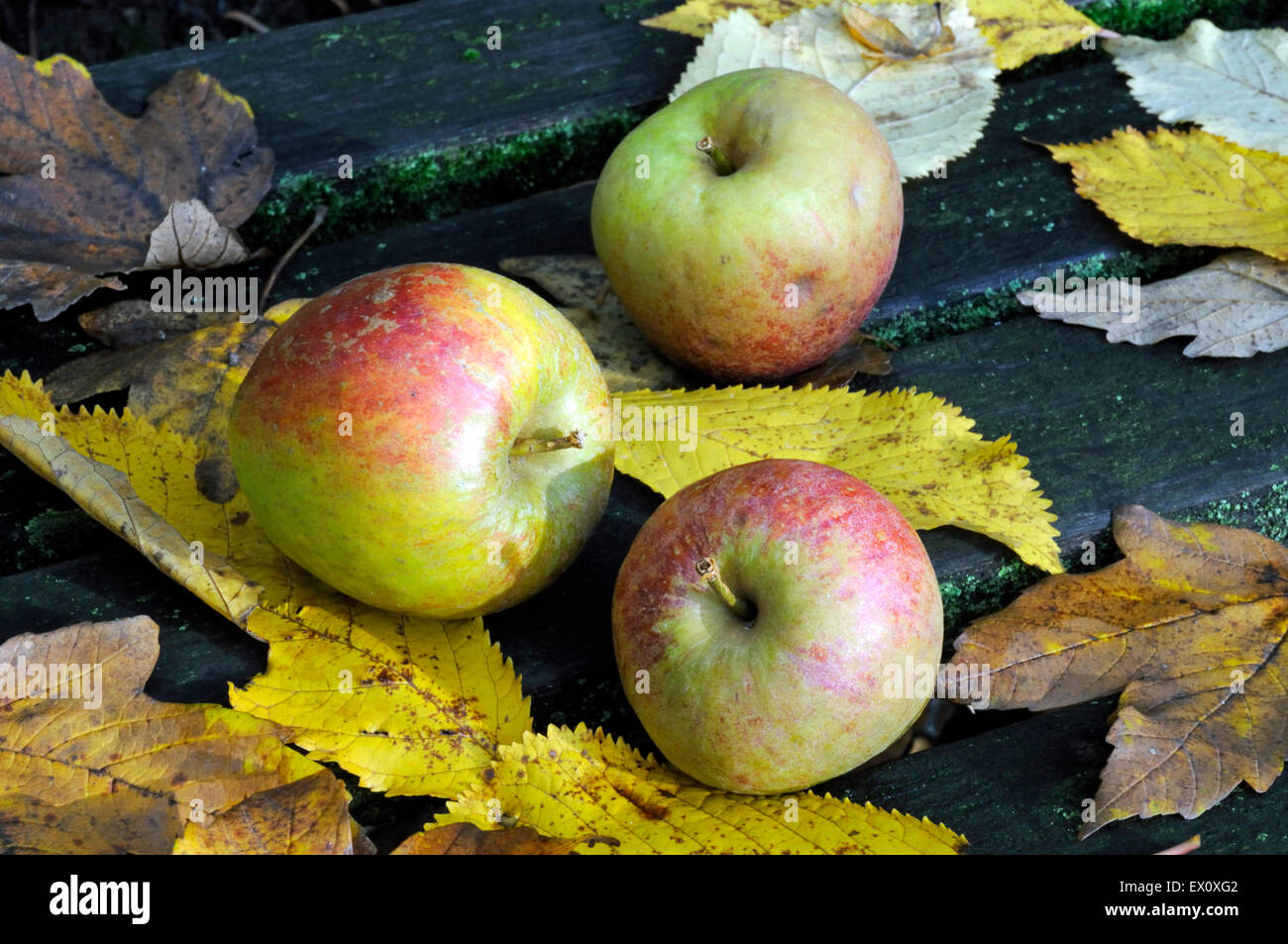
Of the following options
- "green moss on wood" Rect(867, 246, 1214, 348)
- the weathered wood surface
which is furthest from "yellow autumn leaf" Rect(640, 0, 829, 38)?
"green moss on wood" Rect(867, 246, 1214, 348)

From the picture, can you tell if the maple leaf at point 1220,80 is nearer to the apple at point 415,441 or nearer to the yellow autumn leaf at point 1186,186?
the yellow autumn leaf at point 1186,186

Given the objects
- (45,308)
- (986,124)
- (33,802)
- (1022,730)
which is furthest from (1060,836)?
(45,308)

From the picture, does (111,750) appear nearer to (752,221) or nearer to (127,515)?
(127,515)

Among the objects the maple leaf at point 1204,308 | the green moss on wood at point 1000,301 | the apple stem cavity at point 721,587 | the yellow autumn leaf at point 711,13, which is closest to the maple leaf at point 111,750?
the apple stem cavity at point 721,587

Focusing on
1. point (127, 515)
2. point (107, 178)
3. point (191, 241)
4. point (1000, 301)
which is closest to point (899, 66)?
point (1000, 301)

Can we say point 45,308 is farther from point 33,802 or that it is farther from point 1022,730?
point 1022,730

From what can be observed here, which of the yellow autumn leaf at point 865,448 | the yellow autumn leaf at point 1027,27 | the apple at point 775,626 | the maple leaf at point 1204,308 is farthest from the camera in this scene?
the yellow autumn leaf at point 1027,27
